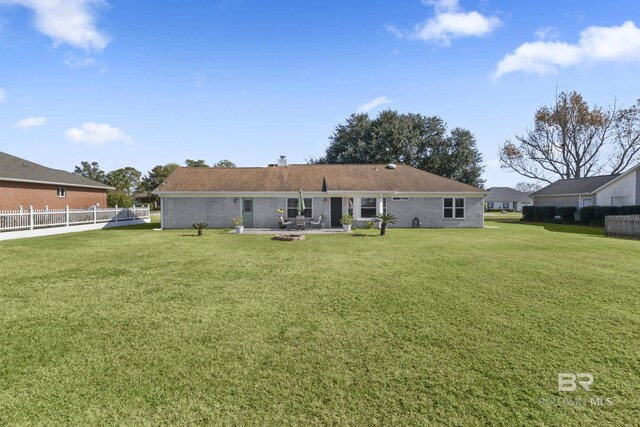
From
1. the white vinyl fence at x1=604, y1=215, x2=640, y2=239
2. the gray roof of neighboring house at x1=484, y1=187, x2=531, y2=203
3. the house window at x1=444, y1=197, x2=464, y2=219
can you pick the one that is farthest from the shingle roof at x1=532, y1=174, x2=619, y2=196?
the gray roof of neighboring house at x1=484, y1=187, x2=531, y2=203

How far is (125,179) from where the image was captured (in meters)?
67.3

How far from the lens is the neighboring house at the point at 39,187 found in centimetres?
2220

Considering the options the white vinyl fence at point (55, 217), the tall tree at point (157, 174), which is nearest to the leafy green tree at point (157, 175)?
the tall tree at point (157, 174)

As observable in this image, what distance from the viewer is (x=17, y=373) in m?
3.90

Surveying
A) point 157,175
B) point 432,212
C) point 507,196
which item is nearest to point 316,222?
point 432,212

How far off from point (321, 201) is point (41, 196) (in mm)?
22357

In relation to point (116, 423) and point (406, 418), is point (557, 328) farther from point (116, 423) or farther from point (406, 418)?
point (116, 423)

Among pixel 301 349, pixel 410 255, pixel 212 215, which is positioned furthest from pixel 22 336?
pixel 212 215

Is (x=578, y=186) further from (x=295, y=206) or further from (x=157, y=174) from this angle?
(x=157, y=174)

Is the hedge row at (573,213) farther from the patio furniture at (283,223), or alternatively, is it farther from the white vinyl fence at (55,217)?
the white vinyl fence at (55,217)

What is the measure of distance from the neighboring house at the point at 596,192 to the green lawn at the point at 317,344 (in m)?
22.4

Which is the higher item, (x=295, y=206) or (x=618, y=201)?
(x=618, y=201)

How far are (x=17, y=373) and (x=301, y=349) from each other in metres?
3.60

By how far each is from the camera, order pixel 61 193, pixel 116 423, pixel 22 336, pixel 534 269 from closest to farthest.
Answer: pixel 116 423 < pixel 22 336 < pixel 534 269 < pixel 61 193
